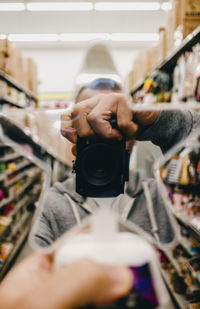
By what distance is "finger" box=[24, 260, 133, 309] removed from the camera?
0.18m

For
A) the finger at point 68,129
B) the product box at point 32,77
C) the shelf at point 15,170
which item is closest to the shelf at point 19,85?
the product box at point 32,77

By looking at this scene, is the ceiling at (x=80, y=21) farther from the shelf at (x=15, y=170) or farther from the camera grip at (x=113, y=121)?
the shelf at (x=15, y=170)

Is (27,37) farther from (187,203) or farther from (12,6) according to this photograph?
(187,203)

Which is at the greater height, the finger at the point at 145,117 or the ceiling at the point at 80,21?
the ceiling at the point at 80,21

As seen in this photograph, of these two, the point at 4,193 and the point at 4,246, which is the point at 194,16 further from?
the point at 4,193

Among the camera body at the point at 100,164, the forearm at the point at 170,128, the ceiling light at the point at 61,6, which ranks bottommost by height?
the camera body at the point at 100,164

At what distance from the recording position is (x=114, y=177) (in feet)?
1.03

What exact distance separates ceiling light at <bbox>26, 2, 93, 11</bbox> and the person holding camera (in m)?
0.23

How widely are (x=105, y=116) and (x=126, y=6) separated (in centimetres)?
29

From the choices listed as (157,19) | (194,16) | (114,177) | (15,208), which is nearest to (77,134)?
(114,177)

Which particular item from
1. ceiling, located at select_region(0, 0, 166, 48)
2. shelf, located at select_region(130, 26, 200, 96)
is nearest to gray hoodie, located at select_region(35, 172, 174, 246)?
ceiling, located at select_region(0, 0, 166, 48)

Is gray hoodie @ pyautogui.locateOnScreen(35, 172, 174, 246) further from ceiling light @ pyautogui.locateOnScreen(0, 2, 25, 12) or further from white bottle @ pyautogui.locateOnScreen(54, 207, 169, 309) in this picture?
ceiling light @ pyautogui.locateOnScreen(0, 2, 25, 12)

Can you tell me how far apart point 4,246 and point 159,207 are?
185 cm

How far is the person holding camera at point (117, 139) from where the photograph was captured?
1.03 ft
